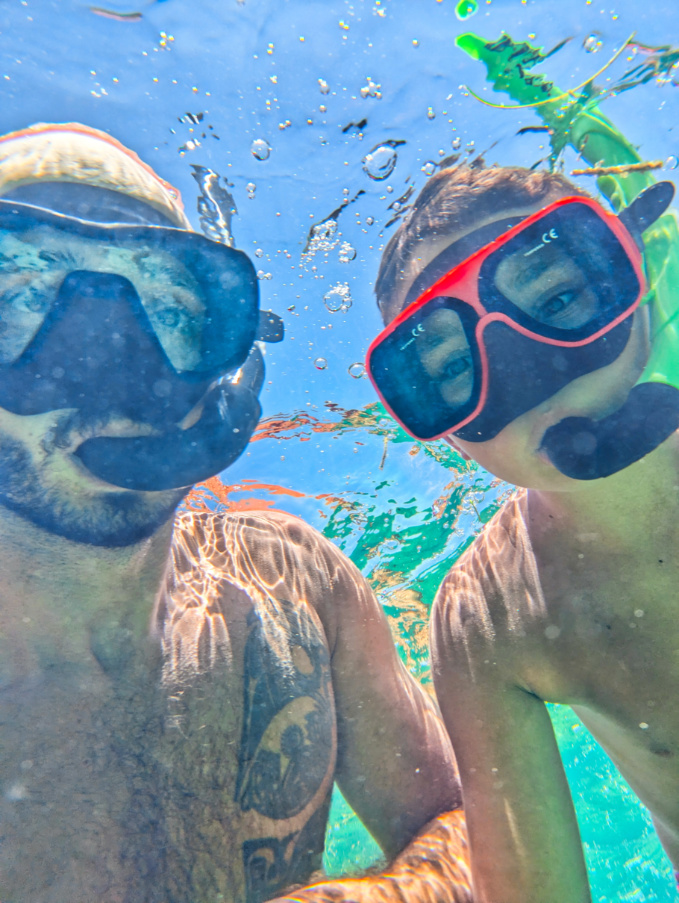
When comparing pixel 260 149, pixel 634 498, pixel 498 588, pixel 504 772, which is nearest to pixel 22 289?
pixel 260 149

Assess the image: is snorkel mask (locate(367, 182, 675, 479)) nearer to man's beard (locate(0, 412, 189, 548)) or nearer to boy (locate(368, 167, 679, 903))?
boy (locate(368, 167, 679, 903))

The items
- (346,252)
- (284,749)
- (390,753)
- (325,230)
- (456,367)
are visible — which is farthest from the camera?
(346,252)

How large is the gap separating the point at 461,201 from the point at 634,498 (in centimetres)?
205

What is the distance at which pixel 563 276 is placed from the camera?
2463 mm

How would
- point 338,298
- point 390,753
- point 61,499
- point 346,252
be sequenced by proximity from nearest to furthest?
point 61,499
point 390,753
point 346,252
point 338,298

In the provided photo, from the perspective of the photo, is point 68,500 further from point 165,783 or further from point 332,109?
point 332,109

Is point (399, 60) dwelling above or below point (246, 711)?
above

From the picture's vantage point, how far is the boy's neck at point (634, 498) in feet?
8.85

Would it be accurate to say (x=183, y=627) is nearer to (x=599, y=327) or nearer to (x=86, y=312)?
(x=86, y=312)

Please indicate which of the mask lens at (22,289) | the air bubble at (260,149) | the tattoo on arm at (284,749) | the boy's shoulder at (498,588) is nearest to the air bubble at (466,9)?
the air bubble at (260,149)

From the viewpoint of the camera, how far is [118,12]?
2.69 meters

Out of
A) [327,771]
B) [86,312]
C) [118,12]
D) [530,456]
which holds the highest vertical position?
[118,12]

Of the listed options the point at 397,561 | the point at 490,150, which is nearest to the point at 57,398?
the point at 490,150

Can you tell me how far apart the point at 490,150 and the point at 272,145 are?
1658 millimetres
